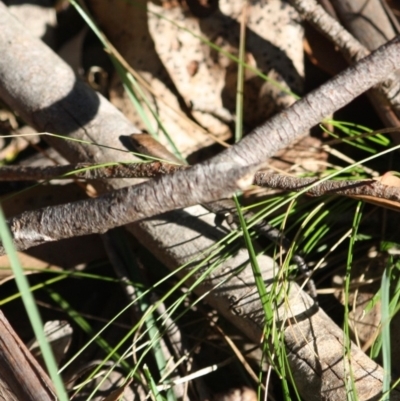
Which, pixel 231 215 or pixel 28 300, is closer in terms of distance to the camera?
pixel 28 300

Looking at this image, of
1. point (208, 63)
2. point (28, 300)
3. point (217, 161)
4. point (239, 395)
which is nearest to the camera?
point (28, 300)

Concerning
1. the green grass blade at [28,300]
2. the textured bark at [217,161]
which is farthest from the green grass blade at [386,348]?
the green grass blade at [28,300]

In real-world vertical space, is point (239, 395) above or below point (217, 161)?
below

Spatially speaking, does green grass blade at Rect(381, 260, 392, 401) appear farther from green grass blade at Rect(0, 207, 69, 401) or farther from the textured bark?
green grass blade at Rect(0, 207, 69, 401)

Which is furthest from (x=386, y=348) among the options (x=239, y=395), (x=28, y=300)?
(x=28, y=300)

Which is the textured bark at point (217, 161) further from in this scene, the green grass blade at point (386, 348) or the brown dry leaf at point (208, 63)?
the brown dry leaf at point (208, 63)

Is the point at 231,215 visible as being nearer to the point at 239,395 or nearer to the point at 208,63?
the point at 239,395

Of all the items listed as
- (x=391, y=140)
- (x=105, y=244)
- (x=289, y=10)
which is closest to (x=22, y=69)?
(x=105, y=244)
